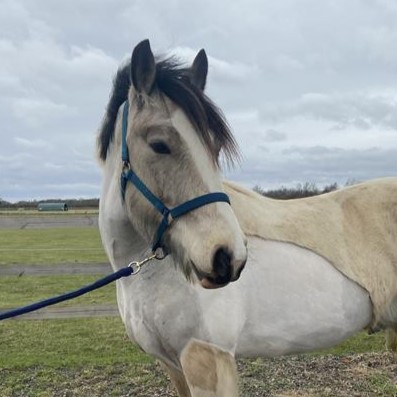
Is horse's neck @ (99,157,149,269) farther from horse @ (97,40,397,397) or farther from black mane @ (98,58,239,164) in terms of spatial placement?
black mane @ (98,58,239,164)

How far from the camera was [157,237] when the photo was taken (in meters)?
2.31

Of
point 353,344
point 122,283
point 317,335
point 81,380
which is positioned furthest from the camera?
point 353,344

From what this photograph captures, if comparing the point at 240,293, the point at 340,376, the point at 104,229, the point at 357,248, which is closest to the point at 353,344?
the point at 340,376

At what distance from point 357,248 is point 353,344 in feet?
11.9

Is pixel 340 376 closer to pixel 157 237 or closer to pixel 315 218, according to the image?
pixel 315 218

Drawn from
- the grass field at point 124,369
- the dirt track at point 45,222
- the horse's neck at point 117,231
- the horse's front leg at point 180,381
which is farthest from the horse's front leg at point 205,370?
the dirt track at point 45,222

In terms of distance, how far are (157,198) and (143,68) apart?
0.57 meters

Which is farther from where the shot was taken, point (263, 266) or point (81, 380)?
point (81, 380)

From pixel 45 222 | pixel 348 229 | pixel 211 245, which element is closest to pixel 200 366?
pixel 211 245

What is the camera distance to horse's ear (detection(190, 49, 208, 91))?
8.49ft

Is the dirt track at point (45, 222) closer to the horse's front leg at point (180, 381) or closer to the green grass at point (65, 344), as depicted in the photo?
the green grass at point (65, 344)

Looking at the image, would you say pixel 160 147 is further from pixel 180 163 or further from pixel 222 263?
pixel 222 263

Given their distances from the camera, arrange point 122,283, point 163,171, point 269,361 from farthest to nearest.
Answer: point 269,361 → point 122,283 → point 163,171

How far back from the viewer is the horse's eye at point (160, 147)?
2234 millimetres
